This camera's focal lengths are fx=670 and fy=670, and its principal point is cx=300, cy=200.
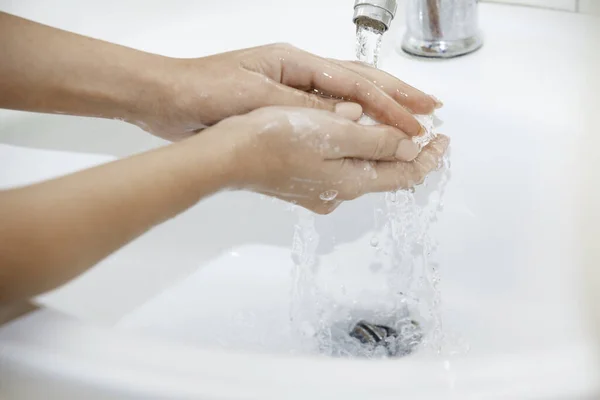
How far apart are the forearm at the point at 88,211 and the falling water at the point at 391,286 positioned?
23cm

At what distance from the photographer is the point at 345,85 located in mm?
524

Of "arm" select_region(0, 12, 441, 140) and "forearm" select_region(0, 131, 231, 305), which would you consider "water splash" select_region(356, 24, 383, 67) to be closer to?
"arm" select_region(0, 12, 441, 140)

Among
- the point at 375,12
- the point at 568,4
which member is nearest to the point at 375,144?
the point at 375,12

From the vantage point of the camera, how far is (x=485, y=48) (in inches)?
25.3

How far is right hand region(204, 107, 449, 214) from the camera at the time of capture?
435 millimetres

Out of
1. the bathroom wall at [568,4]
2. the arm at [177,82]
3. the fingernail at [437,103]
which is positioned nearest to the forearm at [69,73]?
the arm at [177,82]

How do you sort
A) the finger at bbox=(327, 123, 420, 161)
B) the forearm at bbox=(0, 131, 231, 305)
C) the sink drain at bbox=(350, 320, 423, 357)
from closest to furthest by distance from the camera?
the forearm at bbox=(0, 131, 231, 305) < the finger at bbox=(327, 123, 420, 161) < the sink drain at bbox=(350, 320, 423, 357)

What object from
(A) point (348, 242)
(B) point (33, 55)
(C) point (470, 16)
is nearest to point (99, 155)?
(B) point (33, 55)

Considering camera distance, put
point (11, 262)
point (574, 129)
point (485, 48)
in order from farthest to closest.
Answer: point (485, 48)
point (574, 129)
point (11, 262)

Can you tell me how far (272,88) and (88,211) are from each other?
0.66ft

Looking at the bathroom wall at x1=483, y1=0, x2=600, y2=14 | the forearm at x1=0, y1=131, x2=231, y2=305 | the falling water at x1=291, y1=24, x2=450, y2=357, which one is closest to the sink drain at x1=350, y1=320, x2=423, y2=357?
the falling water at x1=291, y1=24, x2=450, y2=357

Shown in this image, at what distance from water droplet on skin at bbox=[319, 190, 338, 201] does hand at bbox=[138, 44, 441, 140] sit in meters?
0.07

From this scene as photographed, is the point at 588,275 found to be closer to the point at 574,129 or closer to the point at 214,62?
the point at 574,129

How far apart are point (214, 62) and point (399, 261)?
249mm
